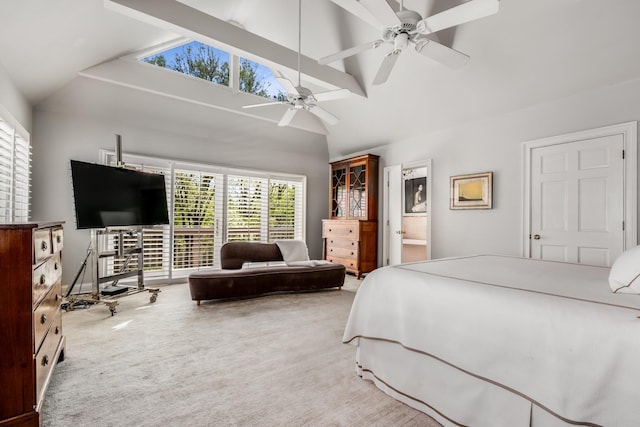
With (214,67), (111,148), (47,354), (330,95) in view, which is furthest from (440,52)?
(111,148)

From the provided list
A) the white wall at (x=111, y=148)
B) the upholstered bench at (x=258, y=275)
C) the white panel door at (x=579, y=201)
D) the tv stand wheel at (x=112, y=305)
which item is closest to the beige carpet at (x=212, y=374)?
the tv stand wheel at (x=112, y=305)

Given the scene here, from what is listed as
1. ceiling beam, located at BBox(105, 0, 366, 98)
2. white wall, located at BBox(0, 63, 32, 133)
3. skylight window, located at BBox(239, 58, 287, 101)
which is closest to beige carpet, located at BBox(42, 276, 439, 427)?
white wall, located at BBox(0, 63, 32, 133)

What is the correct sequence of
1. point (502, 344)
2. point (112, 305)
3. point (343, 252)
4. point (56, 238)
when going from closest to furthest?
point (502, 344) → point (56, 238) → point (112, 305) → point (343, 252)

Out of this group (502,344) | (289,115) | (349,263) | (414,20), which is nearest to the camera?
(502,344)

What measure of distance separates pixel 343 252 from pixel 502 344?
476 centimetres

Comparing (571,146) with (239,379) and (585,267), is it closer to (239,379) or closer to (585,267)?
(585,267)

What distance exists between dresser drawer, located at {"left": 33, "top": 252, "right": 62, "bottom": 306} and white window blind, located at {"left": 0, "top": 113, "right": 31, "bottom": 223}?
1267mm

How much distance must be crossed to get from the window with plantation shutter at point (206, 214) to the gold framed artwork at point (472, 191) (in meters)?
3.28

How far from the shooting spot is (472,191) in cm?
455

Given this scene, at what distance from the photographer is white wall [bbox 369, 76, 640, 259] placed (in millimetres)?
3430

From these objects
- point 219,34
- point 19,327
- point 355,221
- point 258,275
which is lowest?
point 258,275

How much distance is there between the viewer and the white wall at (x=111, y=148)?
161 inches

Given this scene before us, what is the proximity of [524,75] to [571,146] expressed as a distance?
1.02 metres

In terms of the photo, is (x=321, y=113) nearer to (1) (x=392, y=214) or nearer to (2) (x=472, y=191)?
(2) (x=472, y=191)
